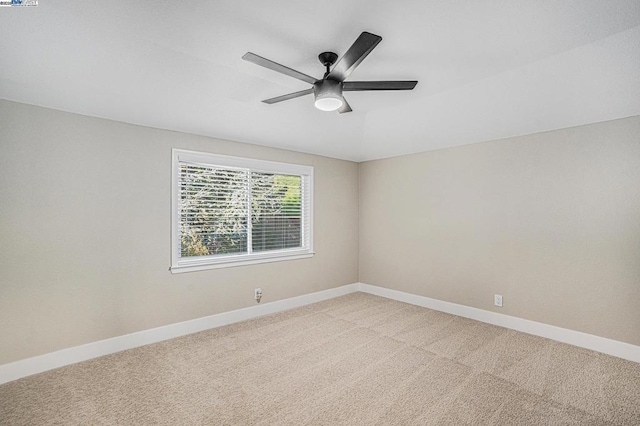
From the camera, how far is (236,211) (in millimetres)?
3924

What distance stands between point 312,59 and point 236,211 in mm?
2120

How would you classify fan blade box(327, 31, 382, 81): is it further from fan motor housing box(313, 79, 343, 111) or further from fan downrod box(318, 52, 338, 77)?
fan downrod box(318, 52, 338, 77)

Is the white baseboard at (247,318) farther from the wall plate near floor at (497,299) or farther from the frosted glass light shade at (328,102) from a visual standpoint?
the frosted glass light shade at (328,102)

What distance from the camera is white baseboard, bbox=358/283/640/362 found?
9.50 feet

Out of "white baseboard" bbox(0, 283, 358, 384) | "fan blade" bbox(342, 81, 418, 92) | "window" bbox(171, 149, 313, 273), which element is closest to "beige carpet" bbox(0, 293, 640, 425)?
"white baseboard" bbox(0, 283, 358, 384)

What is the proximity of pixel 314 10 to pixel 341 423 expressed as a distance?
2574mm

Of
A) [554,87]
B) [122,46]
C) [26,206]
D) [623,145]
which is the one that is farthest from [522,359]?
[26,206]

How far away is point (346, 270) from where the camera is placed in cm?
519

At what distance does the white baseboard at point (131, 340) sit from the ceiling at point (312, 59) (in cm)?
213

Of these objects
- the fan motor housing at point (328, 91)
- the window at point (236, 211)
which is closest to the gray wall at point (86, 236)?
the window at point (236, 211)

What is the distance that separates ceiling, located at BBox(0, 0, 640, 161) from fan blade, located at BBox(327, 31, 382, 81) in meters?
0.29

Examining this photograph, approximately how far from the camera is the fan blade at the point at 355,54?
169cm

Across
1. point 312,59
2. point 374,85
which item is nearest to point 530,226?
point 374,85

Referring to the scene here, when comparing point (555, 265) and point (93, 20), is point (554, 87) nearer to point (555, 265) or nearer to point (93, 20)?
Result: point (555, 265)
